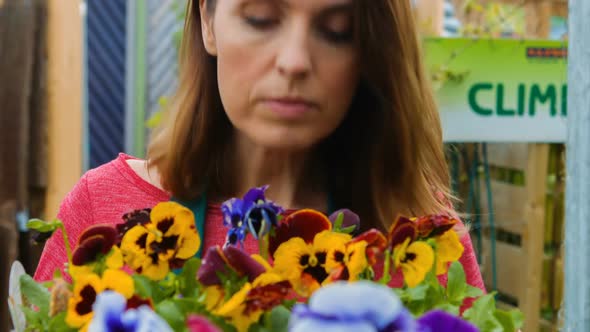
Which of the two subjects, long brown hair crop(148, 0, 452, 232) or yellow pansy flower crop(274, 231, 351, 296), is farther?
long brown hair crop(148, 0, 452, 232)

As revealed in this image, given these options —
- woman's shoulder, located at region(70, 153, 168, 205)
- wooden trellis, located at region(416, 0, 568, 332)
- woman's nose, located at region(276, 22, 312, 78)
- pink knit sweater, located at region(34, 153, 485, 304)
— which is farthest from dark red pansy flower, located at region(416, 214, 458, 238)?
wooden trellis, located at region(416, 0, 568, 332)

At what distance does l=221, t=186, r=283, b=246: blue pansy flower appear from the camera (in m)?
0.54

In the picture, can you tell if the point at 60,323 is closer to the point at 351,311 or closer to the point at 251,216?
the point at 251,216

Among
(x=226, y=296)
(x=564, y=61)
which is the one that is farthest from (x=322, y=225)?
(x=564, y=61)

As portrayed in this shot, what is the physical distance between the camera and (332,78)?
875 mm

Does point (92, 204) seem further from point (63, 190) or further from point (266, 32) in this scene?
point (63, 190)

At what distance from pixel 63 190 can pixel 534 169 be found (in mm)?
1671

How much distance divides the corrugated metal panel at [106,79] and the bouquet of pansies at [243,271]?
2.38 metres

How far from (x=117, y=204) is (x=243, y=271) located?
0.65m

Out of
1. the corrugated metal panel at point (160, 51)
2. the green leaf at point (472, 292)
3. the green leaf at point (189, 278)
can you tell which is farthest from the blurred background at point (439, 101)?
the green leaf at point (189, 278)

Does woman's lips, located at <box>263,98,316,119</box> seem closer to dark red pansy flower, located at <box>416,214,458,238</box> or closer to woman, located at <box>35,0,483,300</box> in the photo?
woman, located at <box>35,0,483,300</box>

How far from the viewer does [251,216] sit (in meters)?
0.54

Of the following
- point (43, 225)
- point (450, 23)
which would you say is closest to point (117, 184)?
point (43, 225)

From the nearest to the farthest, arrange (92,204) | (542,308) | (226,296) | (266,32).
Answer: (226,296)
(266,32)
(92,204)
(542,308)
